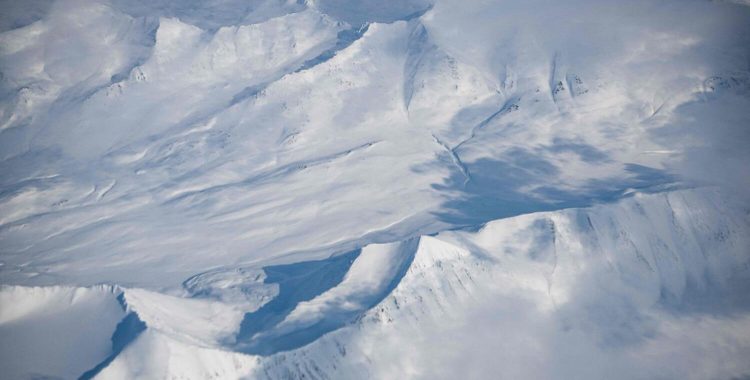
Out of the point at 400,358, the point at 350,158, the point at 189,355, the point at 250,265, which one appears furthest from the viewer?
the point at 350,158

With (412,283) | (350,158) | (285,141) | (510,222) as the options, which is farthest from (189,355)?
(285,141)

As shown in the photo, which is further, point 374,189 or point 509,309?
point 374,189

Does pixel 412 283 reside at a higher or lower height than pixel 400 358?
higher

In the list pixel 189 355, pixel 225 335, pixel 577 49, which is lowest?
pixel 225 335

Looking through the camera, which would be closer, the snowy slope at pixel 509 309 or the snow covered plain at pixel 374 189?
the snowy slope at pixel 509 309

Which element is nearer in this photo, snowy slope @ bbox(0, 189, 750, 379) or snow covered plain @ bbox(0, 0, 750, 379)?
snowy slope @ bbox(0, 189, 750, 379)

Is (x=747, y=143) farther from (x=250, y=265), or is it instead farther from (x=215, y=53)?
(x=215, y=53)

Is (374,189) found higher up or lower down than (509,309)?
lower down

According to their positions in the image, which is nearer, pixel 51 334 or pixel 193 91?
pixel 51 334
